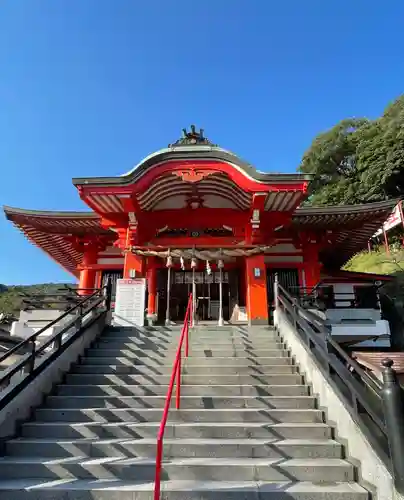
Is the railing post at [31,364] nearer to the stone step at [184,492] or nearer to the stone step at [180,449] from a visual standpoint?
the stone step at [180,449]

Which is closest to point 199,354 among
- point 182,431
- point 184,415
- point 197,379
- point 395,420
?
point 197,379

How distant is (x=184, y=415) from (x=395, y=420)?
290 centimetres

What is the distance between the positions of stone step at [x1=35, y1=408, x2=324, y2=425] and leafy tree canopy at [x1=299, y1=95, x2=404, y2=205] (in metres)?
17.9

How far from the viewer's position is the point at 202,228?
11.1 m

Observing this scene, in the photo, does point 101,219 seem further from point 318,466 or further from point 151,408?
point 318,466

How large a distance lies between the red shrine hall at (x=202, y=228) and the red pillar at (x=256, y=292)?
0.03 m

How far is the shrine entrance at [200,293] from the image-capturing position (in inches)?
498

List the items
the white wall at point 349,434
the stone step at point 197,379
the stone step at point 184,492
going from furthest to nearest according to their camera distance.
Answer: the stone step at point 197,379 → the stone step at point 184,492 → the white wall at point 349,434

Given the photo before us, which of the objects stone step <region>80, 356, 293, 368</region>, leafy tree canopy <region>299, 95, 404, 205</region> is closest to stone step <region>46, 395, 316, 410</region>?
stone step <region>80, 356, 293, 368</region>

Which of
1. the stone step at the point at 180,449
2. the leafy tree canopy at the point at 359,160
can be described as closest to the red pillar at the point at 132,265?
the stone step at the point at 180,449

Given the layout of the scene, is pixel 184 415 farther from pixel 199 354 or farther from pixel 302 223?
pixel 302 223

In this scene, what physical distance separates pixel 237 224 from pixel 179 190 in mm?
2152

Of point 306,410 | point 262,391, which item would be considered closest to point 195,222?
point 262,391

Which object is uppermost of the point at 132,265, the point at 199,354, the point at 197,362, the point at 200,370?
the point at 132,265
